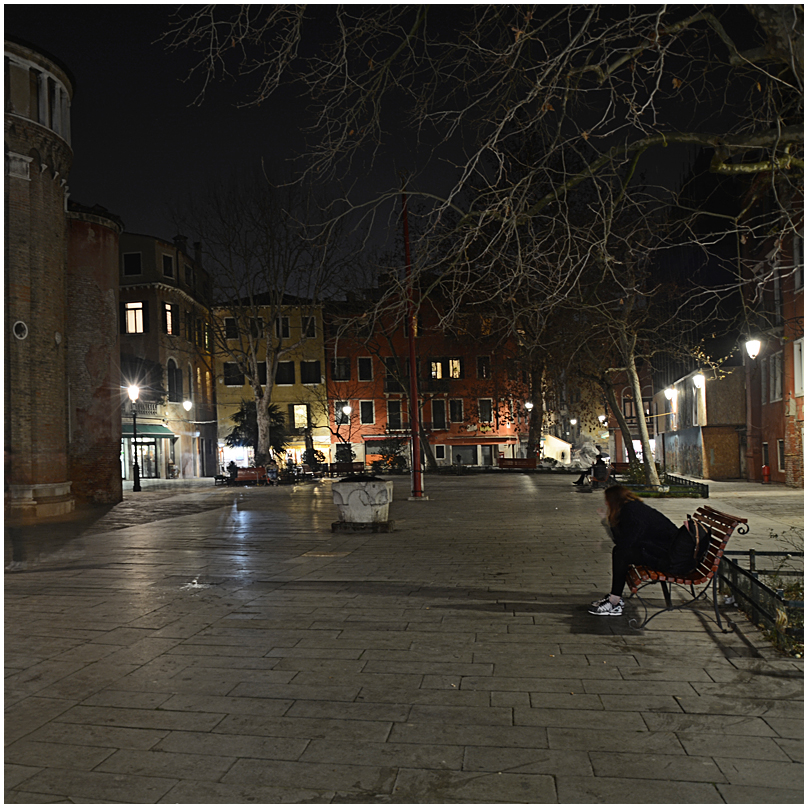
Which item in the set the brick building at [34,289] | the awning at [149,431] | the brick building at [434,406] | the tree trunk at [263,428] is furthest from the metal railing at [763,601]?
the brick building at [434,406]

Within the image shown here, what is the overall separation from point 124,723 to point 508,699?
2.37 m

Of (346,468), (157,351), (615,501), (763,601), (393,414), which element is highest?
(157,351)

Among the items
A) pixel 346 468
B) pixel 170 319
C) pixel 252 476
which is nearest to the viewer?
pixel 252 476

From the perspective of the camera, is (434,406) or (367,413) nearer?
(434,406)

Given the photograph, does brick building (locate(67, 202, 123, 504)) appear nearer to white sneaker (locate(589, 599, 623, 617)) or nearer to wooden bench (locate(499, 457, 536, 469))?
white sneaker (locate(589, 599, 623, 617))

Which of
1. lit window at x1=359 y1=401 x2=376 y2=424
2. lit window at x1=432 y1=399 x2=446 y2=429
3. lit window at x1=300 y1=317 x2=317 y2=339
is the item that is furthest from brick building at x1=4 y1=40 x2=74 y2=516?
lit window at x1=432 y1=399 x2=446 y2=429

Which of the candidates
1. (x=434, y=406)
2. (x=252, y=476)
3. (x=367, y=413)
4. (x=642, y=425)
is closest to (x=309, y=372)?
(x=367, y=413)

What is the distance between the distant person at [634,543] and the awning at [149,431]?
40.3 meters

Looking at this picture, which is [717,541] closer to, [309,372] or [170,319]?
[170,319]

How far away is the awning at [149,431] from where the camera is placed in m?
43.8

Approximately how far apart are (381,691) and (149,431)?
4200 cm

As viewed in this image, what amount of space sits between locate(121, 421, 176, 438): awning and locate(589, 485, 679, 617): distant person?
40291mm

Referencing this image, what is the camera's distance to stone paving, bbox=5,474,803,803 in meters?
3.75

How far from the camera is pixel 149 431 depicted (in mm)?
44406
